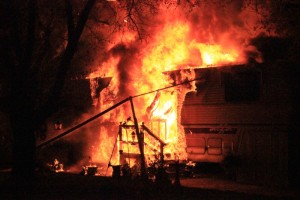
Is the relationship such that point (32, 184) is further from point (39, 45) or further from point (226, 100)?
point (226, 100)

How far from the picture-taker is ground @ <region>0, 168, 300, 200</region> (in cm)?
Result: 1038

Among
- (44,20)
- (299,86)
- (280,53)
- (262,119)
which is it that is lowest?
(262,119)

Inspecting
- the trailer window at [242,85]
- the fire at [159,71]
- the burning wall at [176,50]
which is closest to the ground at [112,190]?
the fire at [159,71]

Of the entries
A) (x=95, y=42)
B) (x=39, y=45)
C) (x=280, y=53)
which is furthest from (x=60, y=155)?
(x=280, y=53)

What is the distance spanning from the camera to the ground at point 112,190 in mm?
10383

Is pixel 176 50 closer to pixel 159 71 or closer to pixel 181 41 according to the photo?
pixel 181 41

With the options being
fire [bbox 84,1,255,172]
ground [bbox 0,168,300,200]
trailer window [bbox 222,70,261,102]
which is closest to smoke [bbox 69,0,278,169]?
fire [bbox 84,1,255,172]

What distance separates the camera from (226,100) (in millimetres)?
16297

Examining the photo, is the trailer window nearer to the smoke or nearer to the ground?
the smoke

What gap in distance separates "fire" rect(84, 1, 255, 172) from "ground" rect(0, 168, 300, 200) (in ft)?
11.6

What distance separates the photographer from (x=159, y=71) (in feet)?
55.8

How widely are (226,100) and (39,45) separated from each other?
7.52 meters

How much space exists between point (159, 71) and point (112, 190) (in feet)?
23.4

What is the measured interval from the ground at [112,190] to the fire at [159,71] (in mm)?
3542
